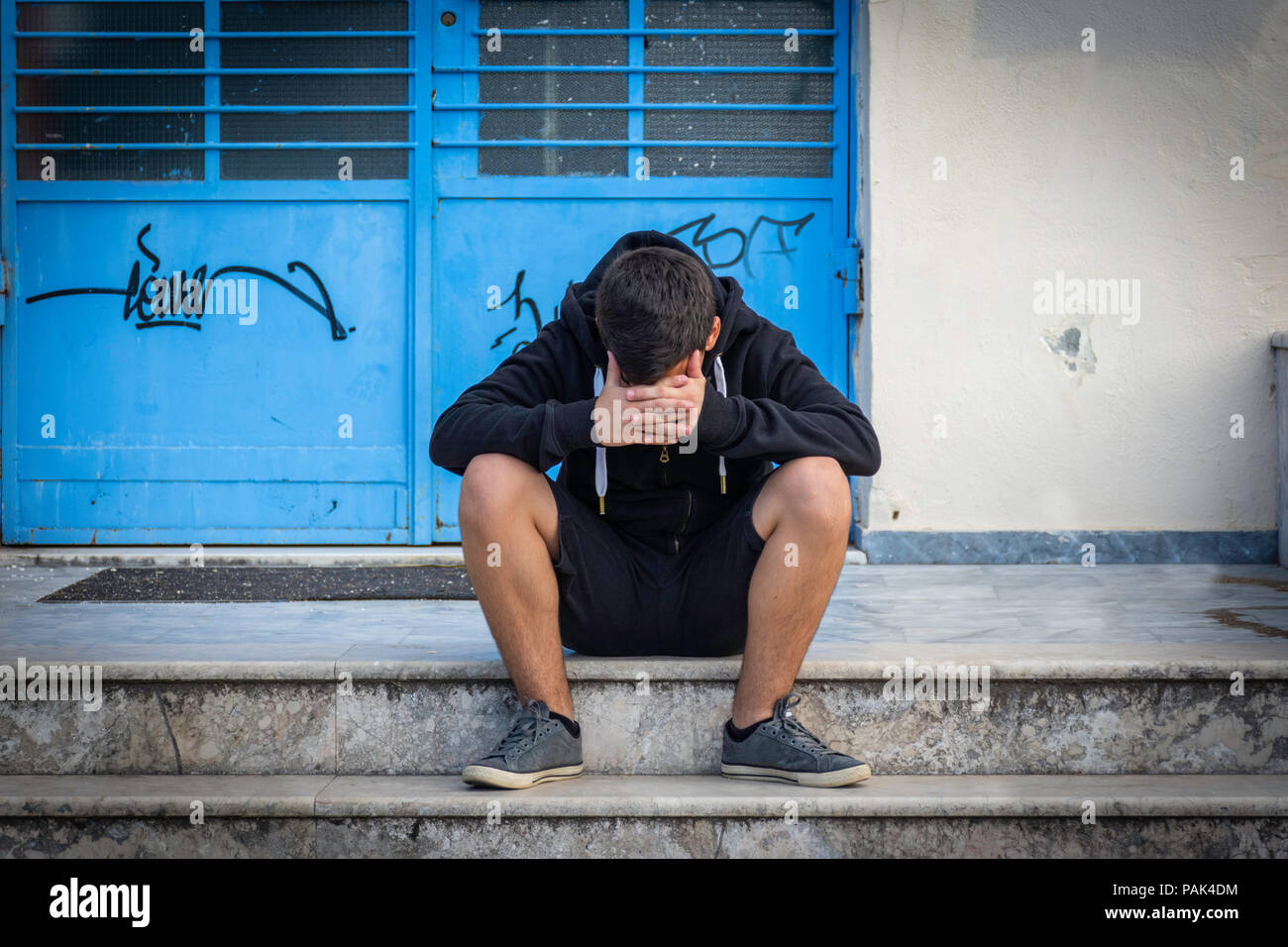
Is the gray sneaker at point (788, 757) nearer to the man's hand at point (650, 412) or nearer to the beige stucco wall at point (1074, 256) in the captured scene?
the man's hand at point (650, 412)

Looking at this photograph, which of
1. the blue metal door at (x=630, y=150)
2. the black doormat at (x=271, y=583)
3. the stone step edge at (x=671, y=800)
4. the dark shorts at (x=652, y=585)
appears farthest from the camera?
the blue metal door at (x=630, y=150)

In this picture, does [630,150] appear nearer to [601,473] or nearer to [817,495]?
[601,473]

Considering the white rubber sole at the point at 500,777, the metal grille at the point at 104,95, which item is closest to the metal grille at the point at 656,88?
the metal grille at the point at 104,95

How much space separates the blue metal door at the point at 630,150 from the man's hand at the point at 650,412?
2349 mm

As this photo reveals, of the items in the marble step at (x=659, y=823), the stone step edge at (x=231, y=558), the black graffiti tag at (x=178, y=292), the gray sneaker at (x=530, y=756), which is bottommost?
the marble step at (x=659, y=823)

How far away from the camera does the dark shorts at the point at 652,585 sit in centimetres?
289

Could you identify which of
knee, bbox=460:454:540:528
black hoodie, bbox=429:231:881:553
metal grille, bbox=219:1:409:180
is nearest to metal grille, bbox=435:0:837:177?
metal grille, bbox=219:1:409:180

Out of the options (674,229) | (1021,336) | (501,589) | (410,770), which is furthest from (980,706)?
(674,229)

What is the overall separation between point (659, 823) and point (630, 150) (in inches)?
121

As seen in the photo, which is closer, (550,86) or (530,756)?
(530,756)

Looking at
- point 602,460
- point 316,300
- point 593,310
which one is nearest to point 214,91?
point 316,300

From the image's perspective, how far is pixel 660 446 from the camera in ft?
9.77

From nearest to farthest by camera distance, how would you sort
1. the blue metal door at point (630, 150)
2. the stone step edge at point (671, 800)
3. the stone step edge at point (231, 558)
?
the stone step edge at point (671, 800) → the stone step edge at point (231, 558) → the blue metal door at point (630, 150)

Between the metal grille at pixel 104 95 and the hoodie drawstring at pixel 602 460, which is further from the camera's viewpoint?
the metal grille at pixel 104 95
